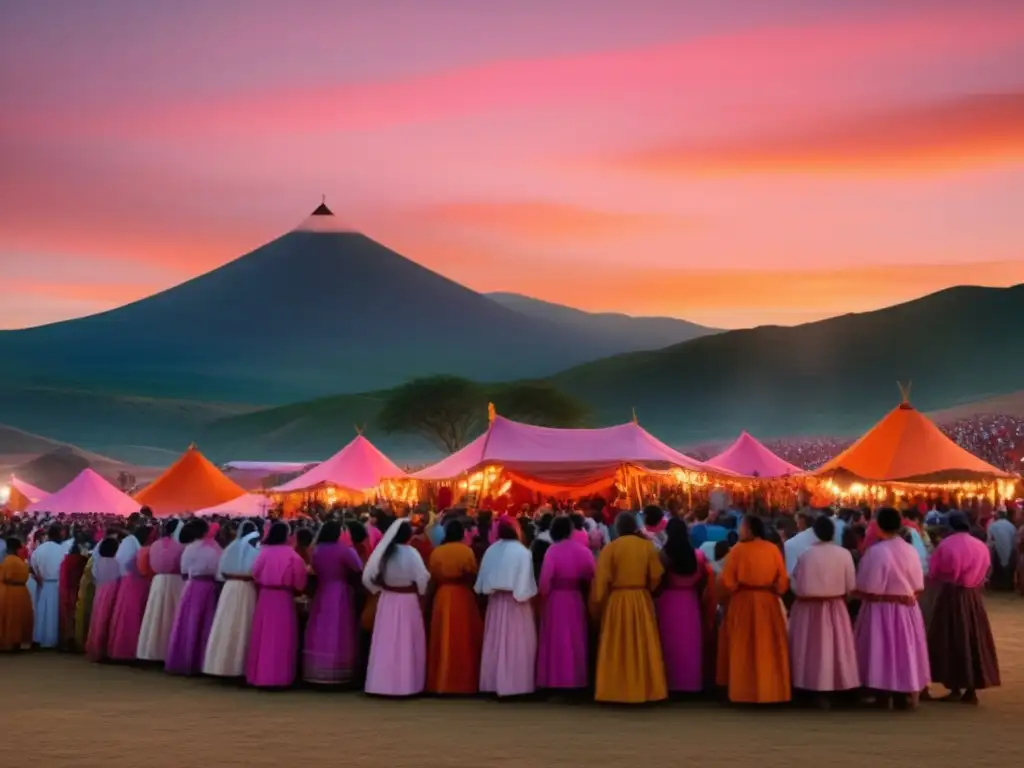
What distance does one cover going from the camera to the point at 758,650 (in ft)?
36.9

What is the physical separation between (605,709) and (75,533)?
335 inches

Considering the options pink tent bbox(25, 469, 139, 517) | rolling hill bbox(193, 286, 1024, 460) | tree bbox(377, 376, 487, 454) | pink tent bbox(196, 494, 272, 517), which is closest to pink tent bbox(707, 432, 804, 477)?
pink tent bbox(196, 494, 272, 517)

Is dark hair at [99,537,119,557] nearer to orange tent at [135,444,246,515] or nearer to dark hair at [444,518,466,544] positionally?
dark hair at [444,518,466,544]

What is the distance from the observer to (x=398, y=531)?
39.7 feet

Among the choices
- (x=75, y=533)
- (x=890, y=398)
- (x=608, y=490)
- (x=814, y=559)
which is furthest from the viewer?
(x=890, y=398)

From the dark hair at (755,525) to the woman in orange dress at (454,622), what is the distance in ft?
8.04

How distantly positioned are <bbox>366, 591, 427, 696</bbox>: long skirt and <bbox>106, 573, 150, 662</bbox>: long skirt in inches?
148

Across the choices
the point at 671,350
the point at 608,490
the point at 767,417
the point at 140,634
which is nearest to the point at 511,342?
the point at 671,350

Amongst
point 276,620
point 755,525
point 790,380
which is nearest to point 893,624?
point 755,525

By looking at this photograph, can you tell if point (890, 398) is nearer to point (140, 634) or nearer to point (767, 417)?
point (767, 417)

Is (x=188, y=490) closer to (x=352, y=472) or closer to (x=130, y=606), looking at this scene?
(x=352, y=472)

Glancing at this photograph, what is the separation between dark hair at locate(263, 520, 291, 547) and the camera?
12.6 metres

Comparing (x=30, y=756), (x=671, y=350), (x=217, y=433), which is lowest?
(x=30, y=756)

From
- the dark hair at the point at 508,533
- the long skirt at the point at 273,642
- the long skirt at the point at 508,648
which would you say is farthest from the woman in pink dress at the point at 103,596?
the dark hair at the point at 508,533
